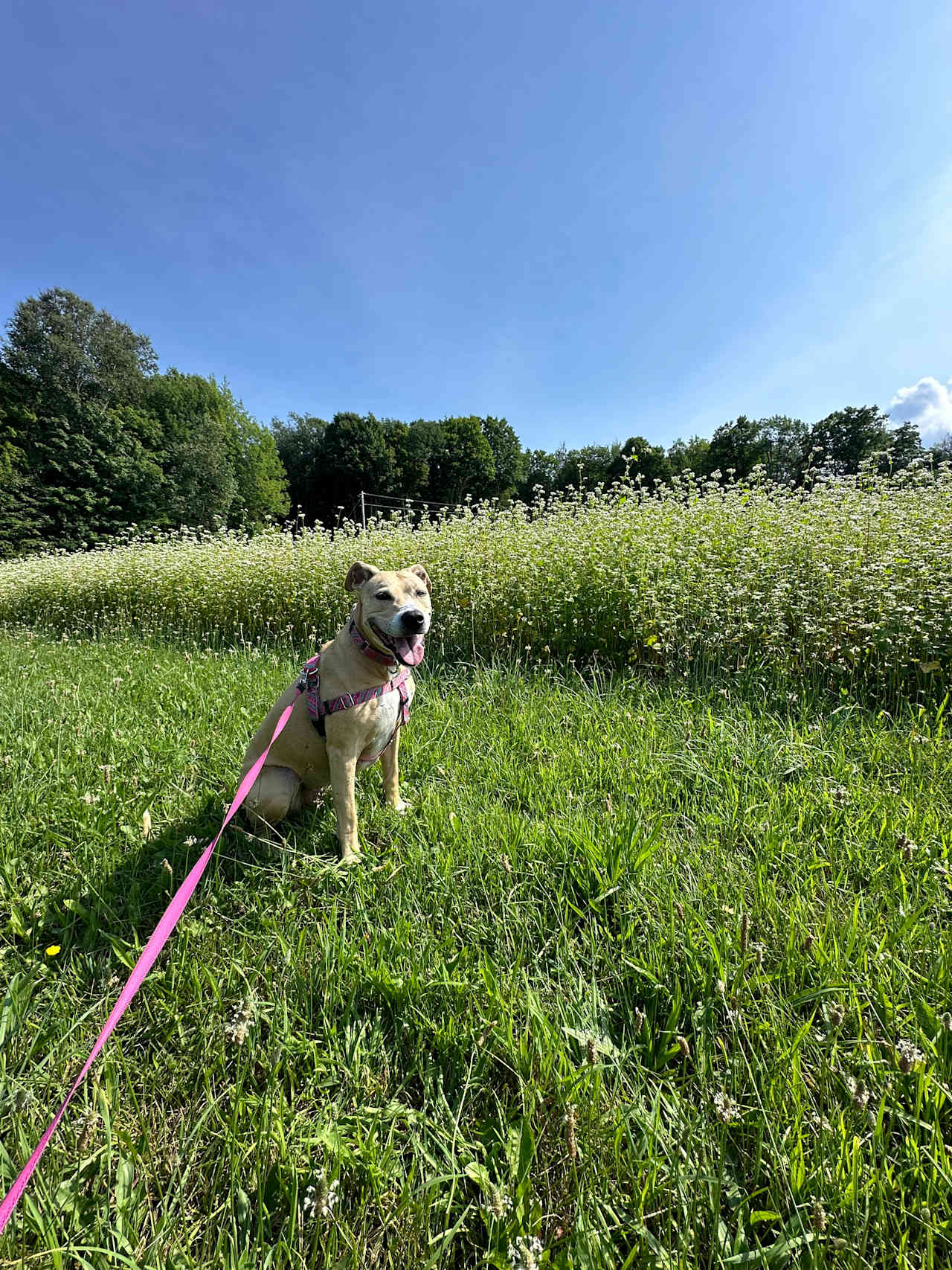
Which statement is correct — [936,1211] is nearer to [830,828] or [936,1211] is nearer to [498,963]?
[498,963]

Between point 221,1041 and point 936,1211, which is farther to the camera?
point 221,1041

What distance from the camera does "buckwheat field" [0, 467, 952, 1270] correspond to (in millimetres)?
927

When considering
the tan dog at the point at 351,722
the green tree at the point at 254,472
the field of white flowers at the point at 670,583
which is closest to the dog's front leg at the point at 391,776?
the tan dog at the point at 351,722

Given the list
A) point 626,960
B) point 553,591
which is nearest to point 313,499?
point 553,591

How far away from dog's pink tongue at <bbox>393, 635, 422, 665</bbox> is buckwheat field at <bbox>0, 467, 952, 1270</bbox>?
0.71 meters

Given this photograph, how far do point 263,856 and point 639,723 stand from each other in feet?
7.03

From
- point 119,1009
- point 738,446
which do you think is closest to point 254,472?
point 738,446

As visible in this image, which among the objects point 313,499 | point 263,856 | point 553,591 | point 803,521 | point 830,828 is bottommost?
point 263,856

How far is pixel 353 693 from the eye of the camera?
2178 millimetres

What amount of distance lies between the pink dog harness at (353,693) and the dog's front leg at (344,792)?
16 centimetres

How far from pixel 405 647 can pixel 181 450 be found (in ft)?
124

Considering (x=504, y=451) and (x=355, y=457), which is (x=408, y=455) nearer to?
(x=355, y=457)

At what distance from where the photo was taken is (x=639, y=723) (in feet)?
9.34

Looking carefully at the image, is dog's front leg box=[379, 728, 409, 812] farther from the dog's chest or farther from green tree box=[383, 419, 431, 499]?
green tree box=[383, 419, 431, 499]
